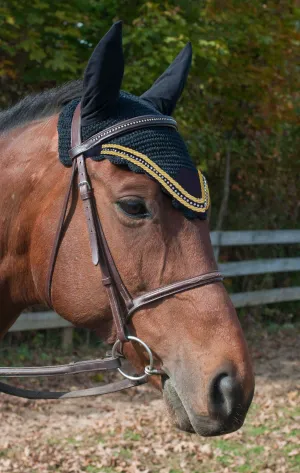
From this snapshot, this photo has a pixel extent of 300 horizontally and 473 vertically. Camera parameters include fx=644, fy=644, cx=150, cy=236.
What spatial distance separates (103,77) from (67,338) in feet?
18.4

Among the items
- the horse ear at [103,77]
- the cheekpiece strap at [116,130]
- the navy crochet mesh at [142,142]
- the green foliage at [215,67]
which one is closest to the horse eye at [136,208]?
the navy crochet mesh at [142,142]

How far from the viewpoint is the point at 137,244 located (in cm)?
227

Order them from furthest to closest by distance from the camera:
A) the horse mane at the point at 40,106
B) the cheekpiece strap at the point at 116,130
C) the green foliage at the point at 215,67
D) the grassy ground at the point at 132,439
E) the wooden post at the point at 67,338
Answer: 1. the wooden post at the point at 67,338
2. the green foliage at the point at 215,67
3. the grassy ground at the point at 132,439
4. the horse mane at the point at 40,106
5. the cheekpiece strap at the point at 116,130

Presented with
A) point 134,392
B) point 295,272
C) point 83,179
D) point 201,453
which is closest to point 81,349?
point 134,392

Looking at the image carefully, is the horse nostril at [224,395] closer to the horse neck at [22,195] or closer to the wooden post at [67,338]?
the horse neck at [22,195]

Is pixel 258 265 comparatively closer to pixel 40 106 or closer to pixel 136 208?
pixel 40 106

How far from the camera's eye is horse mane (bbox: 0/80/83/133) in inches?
104

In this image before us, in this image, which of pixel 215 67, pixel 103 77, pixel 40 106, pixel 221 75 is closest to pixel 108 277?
pixel 103 77

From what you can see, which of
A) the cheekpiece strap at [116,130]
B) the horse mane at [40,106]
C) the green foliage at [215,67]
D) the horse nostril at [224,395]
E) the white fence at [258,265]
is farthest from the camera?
the white fence at [258,265]

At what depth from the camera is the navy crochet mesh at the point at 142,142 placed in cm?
229

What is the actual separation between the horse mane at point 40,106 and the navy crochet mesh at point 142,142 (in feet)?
0.49

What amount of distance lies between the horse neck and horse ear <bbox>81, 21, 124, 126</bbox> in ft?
0.81

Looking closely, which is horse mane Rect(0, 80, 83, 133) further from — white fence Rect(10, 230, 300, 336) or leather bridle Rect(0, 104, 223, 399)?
white fence Rect(10, 230, 300, 336)

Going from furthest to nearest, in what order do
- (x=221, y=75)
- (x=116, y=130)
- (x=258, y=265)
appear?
1. (x=258, y=265)
2. (x=221, y=75)
3. (x=116, y=130)
